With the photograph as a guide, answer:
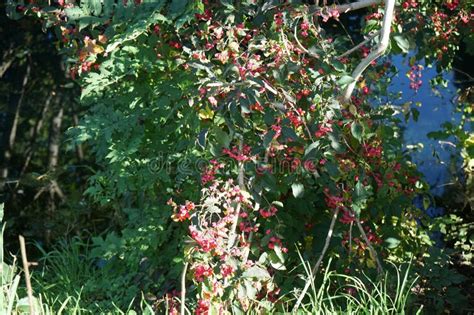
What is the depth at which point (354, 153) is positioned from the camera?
340 cm

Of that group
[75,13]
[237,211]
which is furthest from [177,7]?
[237,211]

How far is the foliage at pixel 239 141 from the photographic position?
304cm

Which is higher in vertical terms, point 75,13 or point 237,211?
point 75,13

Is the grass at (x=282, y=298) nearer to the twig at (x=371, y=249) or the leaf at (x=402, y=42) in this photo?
the twig at (x=371, y=249)

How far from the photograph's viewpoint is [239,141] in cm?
321

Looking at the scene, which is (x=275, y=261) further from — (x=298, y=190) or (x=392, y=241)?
(x=392, y=241)

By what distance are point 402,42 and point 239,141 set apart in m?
0.73

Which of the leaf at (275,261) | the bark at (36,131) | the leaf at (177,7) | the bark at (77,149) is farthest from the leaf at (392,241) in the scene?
the bark at (36,131)

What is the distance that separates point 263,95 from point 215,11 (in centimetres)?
50

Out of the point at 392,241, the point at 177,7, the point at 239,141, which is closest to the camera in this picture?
the point at 239,141

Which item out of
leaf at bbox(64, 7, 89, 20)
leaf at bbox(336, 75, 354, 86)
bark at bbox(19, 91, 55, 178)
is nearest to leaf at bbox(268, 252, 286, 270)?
leaf at bbox(336, 75, 354, 86)

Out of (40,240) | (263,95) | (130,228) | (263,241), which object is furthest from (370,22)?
(40,240)

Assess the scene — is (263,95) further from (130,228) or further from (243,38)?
(130,228)

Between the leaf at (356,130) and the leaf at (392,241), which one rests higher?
the leaf at (356,130)
